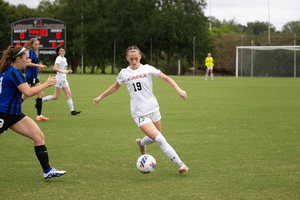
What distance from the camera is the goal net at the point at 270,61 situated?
36.8m

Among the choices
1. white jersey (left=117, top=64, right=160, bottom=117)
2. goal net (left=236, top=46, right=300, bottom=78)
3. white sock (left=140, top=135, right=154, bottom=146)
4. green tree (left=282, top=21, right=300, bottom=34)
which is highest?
green tree (left=282, top=21, right=300, bottom=34)

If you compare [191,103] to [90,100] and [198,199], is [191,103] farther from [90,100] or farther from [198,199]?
[198,199]

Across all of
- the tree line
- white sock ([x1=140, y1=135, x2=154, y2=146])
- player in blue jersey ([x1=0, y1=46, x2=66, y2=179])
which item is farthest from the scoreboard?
player in blue jersey ([x1=0, y1=46, x2=66, y2=179])

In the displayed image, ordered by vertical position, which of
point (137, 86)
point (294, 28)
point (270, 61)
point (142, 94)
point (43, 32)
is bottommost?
point (142, 94)

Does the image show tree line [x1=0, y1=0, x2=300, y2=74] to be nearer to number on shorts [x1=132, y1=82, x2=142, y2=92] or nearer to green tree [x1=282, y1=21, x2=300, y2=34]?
green tree [x1=282, y1=21, x2=300, y2=34]

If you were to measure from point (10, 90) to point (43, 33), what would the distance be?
1408 inches

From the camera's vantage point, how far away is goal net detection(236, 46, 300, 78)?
36.8 metres

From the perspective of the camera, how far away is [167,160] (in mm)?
6016

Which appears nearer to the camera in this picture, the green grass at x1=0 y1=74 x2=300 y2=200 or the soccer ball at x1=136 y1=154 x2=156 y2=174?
the green grass at x1=0 y1=74 x2=300 y2=200

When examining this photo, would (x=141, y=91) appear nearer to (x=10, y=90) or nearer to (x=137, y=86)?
(x=137, y=86)

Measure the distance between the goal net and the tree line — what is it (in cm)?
694

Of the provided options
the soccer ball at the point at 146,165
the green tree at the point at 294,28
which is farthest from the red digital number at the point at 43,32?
the soccer ball at the point at 146,165

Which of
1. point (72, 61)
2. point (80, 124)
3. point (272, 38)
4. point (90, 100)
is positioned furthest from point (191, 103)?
point (72, 61)

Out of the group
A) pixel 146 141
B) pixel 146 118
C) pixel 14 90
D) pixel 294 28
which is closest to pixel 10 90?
pixel 14 90
